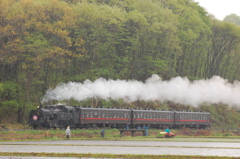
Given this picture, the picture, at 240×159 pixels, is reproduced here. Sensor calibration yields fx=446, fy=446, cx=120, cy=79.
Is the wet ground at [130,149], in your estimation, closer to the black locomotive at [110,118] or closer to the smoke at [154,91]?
the black locomotive at [110,118]

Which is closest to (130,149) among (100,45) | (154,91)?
(100,45)

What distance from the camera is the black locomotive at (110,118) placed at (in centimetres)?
5706

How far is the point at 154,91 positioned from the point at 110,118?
1809 cm

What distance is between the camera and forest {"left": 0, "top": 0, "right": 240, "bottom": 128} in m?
66.0

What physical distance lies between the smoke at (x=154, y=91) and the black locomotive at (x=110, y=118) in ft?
14.4

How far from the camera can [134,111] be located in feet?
226

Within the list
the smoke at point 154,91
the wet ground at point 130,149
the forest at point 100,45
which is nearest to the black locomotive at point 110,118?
the smoke at point 154,91

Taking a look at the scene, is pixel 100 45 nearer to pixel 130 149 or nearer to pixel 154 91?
pixel 154 91

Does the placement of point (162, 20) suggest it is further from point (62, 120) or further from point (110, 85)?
point (62, 120)

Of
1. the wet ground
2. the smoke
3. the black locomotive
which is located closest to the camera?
the wet ground

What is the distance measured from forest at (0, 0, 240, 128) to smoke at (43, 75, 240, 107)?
2174 millimetres

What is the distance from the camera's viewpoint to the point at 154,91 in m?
81.1

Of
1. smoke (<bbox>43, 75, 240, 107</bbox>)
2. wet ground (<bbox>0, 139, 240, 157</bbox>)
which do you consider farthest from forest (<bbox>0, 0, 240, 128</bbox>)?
wet ground (<bbox>0, 139, 240, 157</bbox>)

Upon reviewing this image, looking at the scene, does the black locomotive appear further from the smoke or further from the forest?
the forest
